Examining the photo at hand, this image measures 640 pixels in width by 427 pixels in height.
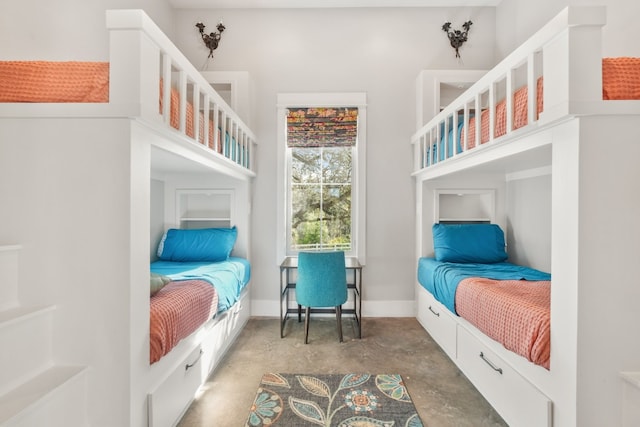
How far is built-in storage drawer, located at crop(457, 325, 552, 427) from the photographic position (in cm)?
126

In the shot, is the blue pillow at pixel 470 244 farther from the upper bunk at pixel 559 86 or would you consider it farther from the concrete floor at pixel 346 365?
the upper bunk at pixel 559 86

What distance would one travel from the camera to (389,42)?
313 centimetres

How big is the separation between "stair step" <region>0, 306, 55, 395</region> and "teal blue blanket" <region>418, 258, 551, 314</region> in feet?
7.06

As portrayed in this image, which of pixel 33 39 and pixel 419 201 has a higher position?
pixel 33 39

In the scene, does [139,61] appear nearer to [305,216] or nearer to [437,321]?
[305,216]

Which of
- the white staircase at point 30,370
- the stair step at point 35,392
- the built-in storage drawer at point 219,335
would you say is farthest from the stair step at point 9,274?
the built-in storage drawer at point 219,335

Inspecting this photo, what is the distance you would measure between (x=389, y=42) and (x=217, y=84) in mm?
1883

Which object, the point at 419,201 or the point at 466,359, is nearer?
the point at 466,359

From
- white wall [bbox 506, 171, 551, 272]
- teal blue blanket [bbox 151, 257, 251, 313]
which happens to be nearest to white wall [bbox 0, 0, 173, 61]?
teal blue blanket [bbox 151, 257, 251, 313]

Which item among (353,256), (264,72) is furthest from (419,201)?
(264,72)

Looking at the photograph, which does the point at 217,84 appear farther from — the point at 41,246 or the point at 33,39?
the point at 41,246

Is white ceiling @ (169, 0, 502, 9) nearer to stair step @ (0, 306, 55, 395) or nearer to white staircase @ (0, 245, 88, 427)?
white staircase @ (0, 245, 88, 427)

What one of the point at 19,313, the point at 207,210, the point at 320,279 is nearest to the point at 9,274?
the point at 19,313

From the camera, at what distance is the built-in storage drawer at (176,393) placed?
127cm
